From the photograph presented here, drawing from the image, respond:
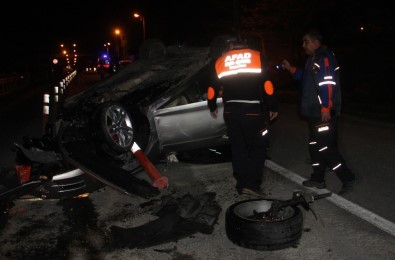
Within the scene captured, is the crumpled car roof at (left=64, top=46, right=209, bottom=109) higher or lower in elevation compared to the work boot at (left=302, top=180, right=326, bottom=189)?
higher

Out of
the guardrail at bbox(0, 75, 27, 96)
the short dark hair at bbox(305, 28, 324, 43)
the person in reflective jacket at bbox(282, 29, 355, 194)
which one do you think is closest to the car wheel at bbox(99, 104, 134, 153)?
the person in reflective jacket at bbox(282, 29, 355, 194)

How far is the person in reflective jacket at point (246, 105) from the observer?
16.0 ft

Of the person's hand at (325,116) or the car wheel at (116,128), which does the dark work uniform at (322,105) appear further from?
the car wheel at (116,128)

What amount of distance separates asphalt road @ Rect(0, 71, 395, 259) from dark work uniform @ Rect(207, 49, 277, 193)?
1.34ft

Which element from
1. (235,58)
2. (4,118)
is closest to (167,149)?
(235,58)

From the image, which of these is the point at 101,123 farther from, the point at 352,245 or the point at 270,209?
the point at 352,245

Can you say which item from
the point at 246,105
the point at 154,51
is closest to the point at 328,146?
the point at 246,105

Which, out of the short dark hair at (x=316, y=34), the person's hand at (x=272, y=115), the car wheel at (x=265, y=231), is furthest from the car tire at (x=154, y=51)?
the car wheel at (x=265, y=231)

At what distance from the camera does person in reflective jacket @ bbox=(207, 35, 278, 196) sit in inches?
192

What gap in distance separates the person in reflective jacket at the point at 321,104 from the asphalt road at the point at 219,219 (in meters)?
0.29

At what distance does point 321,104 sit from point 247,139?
914 millimetres

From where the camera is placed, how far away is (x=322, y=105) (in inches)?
199

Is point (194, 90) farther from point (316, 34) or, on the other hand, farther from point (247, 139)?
point (316, 34)

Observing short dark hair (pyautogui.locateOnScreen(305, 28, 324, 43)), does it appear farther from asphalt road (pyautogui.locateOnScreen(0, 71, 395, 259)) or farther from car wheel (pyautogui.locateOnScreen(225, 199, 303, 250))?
car wheel (pyautogui.locateOnScreen(225, 199, 303, 250))
